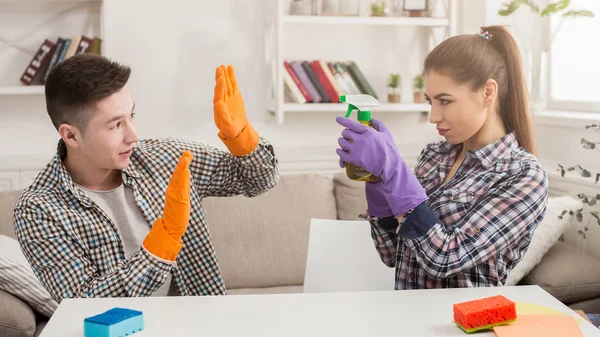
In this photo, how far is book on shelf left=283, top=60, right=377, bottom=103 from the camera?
3154 mm

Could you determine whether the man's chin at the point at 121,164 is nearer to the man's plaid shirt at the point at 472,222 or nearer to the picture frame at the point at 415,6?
the man's plaid shirt at the point at 472,222

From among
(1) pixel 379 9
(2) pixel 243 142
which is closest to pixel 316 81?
(1) pixel 379 9

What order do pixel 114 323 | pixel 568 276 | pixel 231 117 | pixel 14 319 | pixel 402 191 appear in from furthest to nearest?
pixel 568 276 → pixel 14 319 → pixel 231 117 → pixel 402 191 → pixel 114 323

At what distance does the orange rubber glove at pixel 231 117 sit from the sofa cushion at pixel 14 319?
906 millimetres

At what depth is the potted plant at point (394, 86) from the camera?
326cm

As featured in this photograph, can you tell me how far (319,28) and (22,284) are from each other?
1.73 m

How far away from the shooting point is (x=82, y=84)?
1.74 m

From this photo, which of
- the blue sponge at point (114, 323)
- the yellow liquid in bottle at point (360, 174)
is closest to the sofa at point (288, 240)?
the yellow liquid in bottle at point (360, 174)

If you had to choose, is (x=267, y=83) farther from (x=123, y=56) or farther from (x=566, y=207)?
(x=566, y=207)

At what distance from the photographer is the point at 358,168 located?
1618mm

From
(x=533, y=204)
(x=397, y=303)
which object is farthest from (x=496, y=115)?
(x=397, y=303)

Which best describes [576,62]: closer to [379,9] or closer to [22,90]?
[379,9]

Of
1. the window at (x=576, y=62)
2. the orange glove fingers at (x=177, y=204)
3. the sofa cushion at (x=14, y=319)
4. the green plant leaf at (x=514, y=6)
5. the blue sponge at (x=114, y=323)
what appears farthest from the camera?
the green plant leaf at (x=514, y=6)

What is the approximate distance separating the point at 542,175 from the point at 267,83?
1.81m
